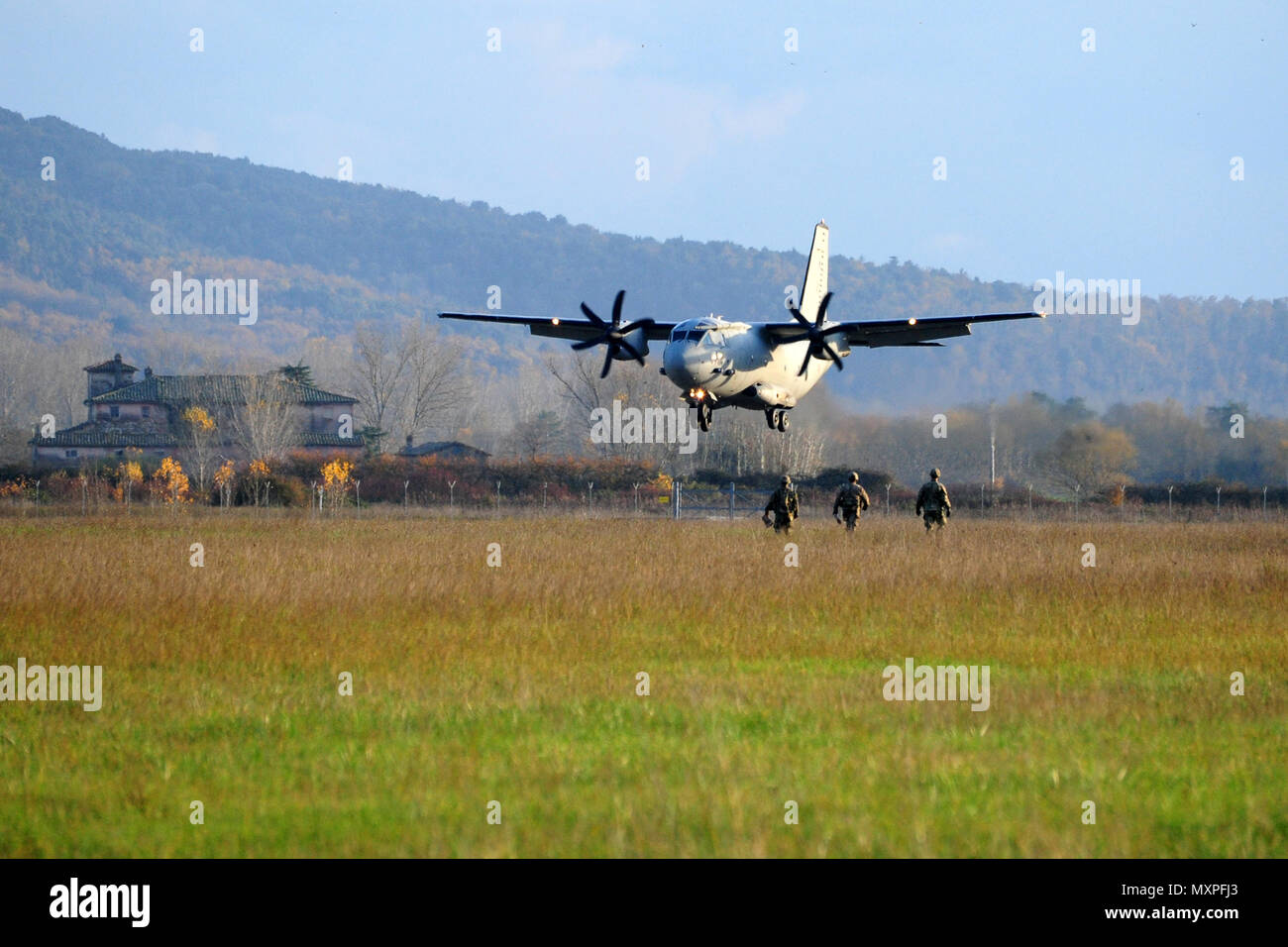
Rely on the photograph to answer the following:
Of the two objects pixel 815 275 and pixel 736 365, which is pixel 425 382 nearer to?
pixel 815 275

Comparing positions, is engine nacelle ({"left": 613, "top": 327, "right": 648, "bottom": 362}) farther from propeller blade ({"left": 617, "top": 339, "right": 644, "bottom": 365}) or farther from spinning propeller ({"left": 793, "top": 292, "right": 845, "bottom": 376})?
spinning propeller ({"left": 793, "top": 292, "right": 845, "bottom": 376})

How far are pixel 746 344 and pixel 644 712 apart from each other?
26910mm

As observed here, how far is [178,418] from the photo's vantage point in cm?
10975

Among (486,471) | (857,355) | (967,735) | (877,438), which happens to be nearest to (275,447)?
(486,471)

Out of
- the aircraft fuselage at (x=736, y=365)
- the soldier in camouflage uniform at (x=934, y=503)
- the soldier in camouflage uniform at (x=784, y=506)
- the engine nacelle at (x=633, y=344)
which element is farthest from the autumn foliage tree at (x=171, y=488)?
the soldier in camouflage uniform at (x=934, y=503)

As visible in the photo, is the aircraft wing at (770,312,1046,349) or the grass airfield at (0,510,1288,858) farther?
the aircraft wing at (770,312,1046,349)

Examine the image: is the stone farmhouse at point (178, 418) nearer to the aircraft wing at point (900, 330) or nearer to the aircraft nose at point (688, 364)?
the aircraft wing at point (900, 330)

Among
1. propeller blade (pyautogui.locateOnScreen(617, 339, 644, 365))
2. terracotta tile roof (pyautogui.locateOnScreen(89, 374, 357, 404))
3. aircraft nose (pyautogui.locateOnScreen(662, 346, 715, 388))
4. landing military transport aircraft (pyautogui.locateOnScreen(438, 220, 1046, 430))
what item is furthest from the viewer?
terracotta tile roof (pyautogui.locateOnScreen(89, 374, 357, 404))

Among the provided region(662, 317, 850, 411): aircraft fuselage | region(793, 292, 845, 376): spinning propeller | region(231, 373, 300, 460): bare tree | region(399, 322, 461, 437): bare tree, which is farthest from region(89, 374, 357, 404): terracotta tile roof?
region(793, 292, 845, 376): spinning propeller

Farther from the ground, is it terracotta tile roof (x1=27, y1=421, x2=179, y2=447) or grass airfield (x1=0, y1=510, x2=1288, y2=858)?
terracotta tile roof (x1=27, y1=421, x2=179, y2=447)

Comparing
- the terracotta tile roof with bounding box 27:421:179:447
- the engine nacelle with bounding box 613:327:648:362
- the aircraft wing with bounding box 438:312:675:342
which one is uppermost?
the aircraft wing with bounding box 438:312:675:342

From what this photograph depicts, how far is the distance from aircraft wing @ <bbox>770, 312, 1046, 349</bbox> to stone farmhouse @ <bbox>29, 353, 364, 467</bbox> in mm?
63219

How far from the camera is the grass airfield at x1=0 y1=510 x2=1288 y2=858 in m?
7.29
